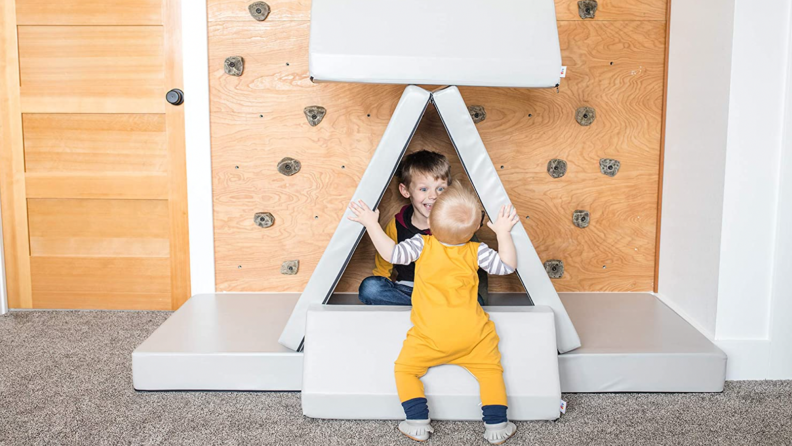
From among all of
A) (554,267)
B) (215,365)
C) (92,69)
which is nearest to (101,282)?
(92,69)

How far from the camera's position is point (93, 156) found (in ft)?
7.52

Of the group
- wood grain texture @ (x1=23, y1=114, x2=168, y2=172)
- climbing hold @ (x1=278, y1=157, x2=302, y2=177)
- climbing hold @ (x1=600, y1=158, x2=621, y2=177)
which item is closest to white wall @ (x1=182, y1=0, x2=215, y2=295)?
wood grain texture @ (x1=23, y1=114, x2=168, y2=172)

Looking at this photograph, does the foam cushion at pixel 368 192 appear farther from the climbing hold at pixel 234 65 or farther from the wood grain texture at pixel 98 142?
the wood grain texture at pixel 98 142

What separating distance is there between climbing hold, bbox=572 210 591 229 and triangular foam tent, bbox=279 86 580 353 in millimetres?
602

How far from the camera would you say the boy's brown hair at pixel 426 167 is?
1900mm

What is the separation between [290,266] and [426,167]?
669 mm

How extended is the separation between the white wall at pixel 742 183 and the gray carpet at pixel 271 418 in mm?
151

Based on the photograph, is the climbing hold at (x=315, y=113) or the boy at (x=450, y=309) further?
the climbing hold at (x=315, y=113)

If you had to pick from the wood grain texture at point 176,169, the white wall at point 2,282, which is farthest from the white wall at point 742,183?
the white wall at point 2,282

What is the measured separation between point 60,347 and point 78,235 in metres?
0.50

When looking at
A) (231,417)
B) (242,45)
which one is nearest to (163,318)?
(231,417)

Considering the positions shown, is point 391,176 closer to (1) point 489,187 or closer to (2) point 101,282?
(1) point 489,187

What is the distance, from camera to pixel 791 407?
5.24ft

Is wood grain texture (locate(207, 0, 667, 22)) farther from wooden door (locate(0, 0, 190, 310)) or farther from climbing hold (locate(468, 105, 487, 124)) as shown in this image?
climbing hold (locate(468, 105, 487, 124))
